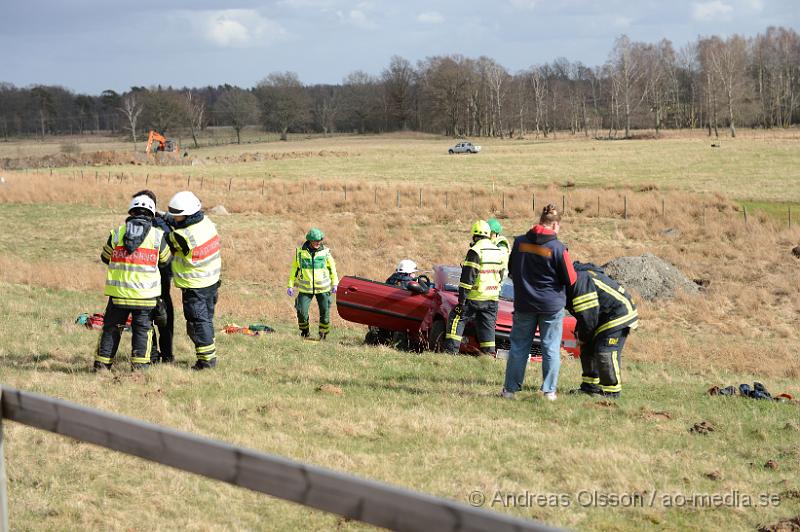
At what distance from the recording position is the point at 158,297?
863 cm

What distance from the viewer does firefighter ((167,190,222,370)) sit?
856cm

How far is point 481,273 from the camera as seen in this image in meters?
10.8

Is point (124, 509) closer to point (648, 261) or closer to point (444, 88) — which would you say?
point (648, 261)

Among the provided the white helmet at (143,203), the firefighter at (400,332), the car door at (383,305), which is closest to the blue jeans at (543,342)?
the car door at (383,305)

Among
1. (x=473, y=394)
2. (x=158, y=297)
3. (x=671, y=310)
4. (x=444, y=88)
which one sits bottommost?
(x=671, y=310)

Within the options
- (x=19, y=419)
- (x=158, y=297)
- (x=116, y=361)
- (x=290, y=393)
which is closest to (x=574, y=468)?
(x=290, y=393)

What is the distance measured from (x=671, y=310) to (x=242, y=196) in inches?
890

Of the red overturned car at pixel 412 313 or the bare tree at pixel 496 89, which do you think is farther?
the bare tree at pixel 496 89

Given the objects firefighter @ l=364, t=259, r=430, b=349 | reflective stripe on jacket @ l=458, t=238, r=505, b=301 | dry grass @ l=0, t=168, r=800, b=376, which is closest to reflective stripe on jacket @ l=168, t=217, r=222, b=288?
reflective stripe on jacket @ l=458, t=238, r=505, b=301

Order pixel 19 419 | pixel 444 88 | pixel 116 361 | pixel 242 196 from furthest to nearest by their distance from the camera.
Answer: pixel 444 88 → pixel 242 196 → pixel 116 361 → pixel 19 419

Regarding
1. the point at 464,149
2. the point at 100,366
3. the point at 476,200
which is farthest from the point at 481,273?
the point at 464,149

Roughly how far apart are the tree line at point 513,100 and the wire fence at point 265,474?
306ft

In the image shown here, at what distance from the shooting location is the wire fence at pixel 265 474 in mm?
2582

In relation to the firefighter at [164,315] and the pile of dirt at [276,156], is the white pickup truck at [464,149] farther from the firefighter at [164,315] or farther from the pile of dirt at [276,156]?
the firefighter at [164,315]
